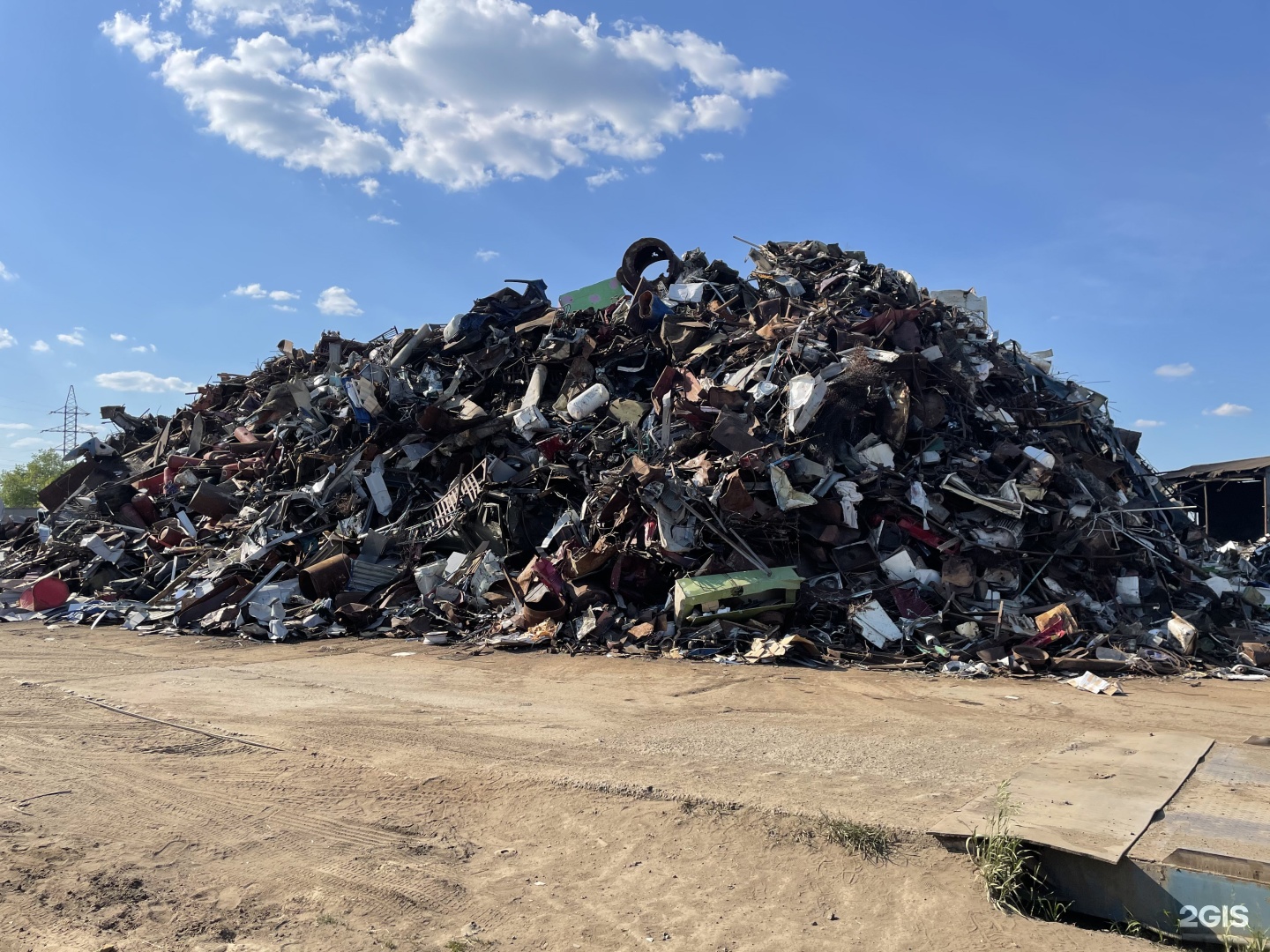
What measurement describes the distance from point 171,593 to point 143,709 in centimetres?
739

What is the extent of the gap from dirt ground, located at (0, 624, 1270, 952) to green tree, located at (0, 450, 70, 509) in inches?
2580

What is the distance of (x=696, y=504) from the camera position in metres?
10.4

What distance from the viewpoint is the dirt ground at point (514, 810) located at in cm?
334

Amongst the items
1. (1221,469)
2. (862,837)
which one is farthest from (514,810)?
(1221,469)

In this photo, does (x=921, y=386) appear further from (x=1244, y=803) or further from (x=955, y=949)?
(x=955, y=949)

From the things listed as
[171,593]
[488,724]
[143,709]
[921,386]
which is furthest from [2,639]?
[921,386]

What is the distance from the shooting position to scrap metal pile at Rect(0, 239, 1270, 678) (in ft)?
31.6

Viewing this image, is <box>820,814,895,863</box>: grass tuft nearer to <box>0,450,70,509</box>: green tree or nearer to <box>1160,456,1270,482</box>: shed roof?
<box>1160,456,1270,482</box>: shed roof

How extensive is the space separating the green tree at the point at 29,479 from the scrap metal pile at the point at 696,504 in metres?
53.0

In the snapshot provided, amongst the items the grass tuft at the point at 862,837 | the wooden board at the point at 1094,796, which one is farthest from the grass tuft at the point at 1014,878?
the grass tuft at the point at 862,837

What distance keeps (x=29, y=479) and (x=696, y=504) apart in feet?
228

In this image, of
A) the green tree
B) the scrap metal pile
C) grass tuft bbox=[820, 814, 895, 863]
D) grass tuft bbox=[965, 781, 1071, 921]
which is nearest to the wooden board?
grass tuft bbox=[965, 781, 1071, 921]

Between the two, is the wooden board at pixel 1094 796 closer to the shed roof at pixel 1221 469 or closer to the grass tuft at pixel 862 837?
the grass tuft at pixel 862 837

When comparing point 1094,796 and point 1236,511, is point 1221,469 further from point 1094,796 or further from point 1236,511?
point 1094,796
